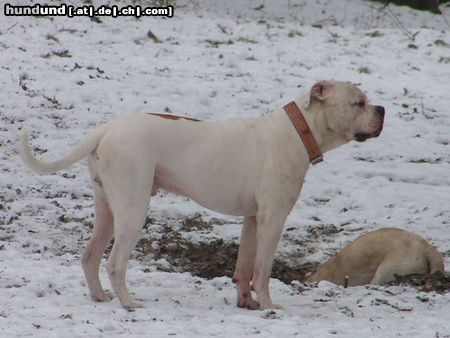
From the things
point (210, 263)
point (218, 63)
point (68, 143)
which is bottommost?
point (210, 263)

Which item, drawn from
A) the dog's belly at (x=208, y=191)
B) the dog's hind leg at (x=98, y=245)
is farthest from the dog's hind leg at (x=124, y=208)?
the dog's hind leg at (x=98, y=245)

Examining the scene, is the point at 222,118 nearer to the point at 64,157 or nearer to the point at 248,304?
the point at 248,304

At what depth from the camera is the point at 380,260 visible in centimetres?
713

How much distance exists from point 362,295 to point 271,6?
10933 mm

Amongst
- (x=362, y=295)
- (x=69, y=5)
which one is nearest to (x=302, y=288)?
(x=362, y=295)

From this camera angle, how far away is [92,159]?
583 cm

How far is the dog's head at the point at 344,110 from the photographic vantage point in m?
→ 6.06

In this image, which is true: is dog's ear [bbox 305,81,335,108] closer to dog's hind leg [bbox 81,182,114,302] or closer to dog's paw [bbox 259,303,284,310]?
dog's paw [bbox 259,303,284,310]

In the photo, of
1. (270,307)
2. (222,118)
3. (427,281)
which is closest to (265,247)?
(270,307)

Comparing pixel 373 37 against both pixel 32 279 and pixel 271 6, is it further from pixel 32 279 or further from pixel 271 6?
pixel 32 279

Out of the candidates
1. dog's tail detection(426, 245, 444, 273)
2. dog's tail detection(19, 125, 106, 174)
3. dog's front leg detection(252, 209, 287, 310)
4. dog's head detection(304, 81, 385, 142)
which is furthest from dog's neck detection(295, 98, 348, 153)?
dog's tail detection(426, 245, 444, 273)

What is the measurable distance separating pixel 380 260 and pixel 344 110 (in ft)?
5.13

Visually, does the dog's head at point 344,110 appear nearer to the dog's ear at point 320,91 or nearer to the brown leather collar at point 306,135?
the dog's ear at point 320,91

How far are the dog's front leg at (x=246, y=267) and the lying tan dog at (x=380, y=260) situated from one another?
1012 mm
